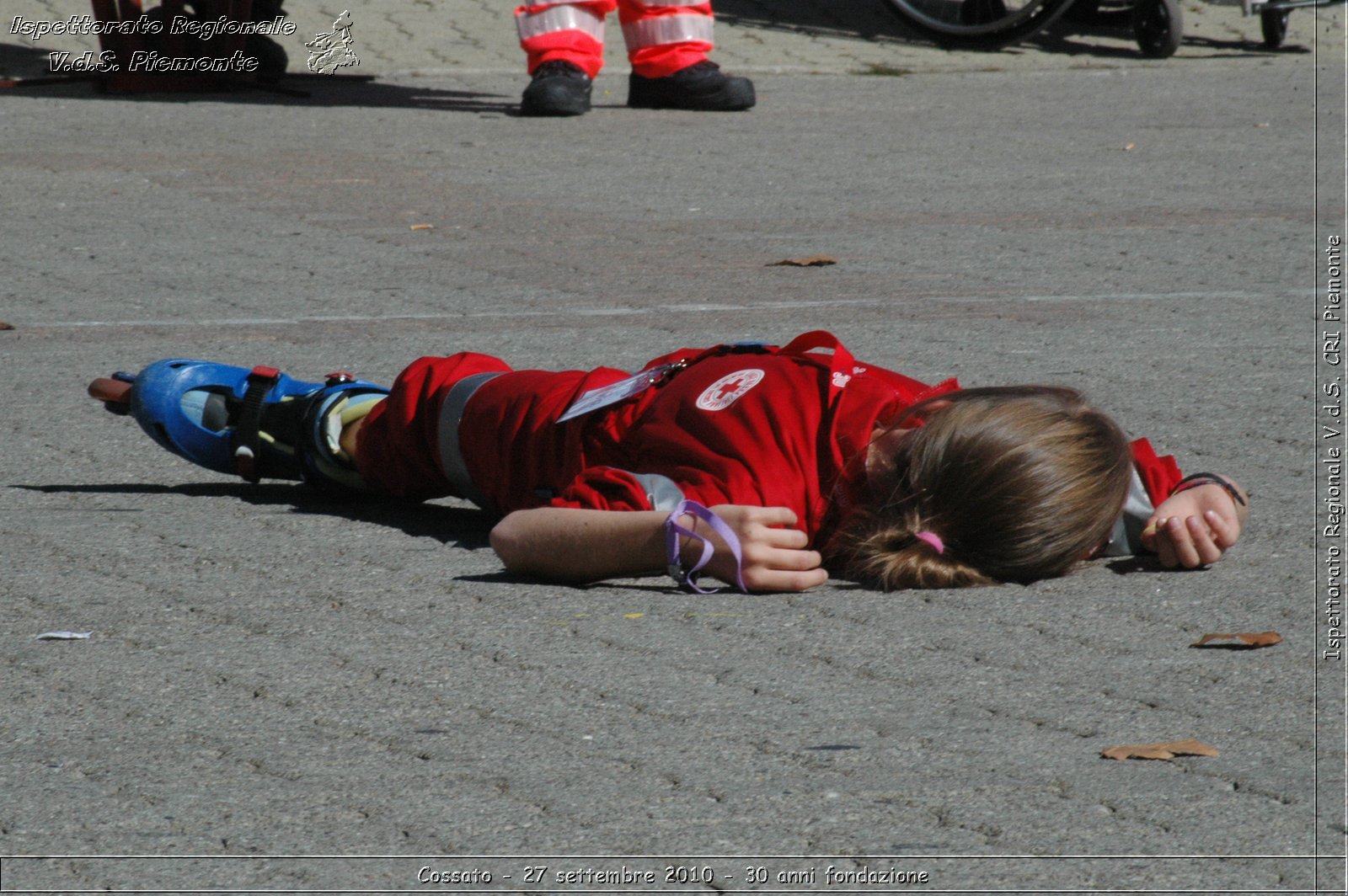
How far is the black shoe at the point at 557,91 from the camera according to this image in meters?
9.14

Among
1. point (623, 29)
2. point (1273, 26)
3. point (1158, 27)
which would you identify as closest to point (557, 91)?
point (623, 29)

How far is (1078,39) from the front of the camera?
11961 millimetres

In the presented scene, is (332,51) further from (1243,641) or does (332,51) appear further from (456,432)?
(1243,641)

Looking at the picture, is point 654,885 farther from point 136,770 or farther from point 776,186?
point 776,186

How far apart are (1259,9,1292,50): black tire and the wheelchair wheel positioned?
129 cm

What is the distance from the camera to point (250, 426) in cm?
392

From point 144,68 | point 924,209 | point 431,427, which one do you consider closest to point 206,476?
point 431,427

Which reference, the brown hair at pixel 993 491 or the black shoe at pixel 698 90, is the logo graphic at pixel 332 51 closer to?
the black shoe at pixel 698 90

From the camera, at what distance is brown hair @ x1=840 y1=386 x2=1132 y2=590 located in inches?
121

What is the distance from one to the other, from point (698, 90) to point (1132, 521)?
6352mm

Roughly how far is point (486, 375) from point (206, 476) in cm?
88

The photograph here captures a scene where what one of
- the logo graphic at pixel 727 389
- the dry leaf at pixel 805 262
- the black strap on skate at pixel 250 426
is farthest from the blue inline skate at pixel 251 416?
the dry leaf at pixel 805 262

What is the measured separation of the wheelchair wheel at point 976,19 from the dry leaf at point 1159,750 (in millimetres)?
9222

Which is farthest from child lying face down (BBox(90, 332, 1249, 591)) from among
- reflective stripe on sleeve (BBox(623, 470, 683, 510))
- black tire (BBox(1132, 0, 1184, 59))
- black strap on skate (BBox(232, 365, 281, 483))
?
black tire (BBox(1132, 0, 1184, 59))
